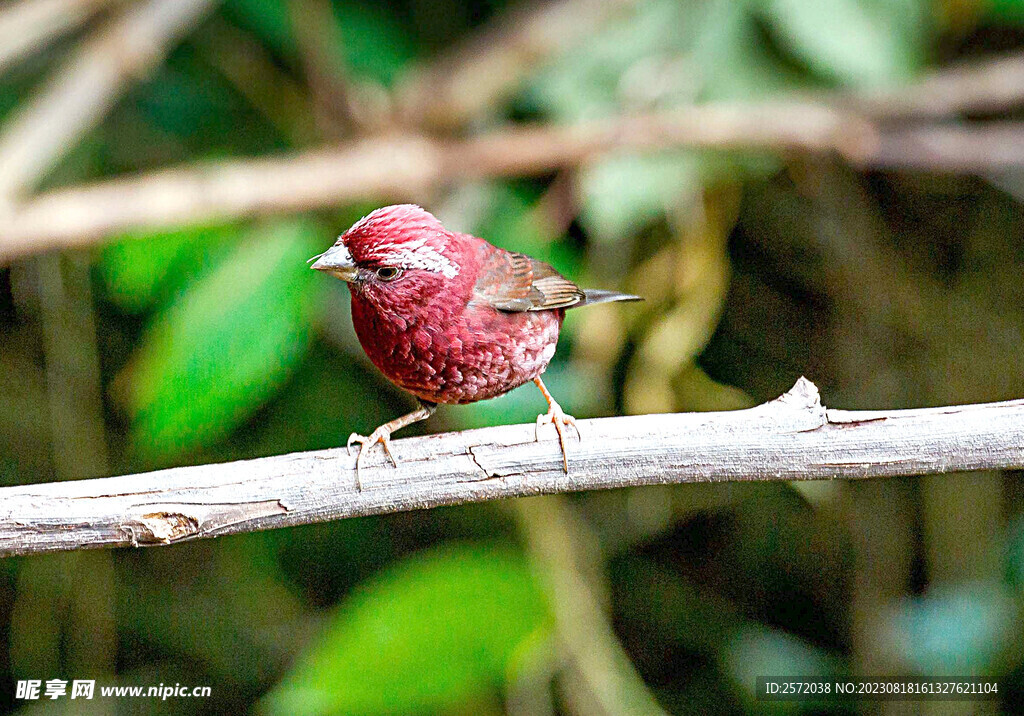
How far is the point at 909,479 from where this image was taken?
4.54m

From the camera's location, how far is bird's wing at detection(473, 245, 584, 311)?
84.5 inches

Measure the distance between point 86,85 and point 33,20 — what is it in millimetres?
274

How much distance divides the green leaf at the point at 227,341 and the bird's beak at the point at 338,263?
1.36 metres

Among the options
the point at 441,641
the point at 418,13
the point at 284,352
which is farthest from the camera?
the point at 418,13

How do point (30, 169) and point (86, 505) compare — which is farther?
point (30, 169)

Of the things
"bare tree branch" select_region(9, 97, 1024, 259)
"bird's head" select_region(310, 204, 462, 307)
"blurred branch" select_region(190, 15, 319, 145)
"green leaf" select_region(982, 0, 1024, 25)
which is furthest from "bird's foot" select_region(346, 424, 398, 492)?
"green leaf" select_region(982, 0, 1024, 25)

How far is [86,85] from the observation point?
3.57m

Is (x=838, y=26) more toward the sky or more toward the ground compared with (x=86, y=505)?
more toward the sky

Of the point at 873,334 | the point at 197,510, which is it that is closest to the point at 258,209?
the point at 197,510

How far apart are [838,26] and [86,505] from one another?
3.09 metres

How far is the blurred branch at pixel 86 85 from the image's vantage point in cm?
352

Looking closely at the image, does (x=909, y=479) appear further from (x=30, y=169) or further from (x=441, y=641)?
(x=30, y=169)

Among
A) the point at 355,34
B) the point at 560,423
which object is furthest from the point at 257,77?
the point at 560,423

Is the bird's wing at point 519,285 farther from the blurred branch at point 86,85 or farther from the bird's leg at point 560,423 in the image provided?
the blurred branch at point 86,85
